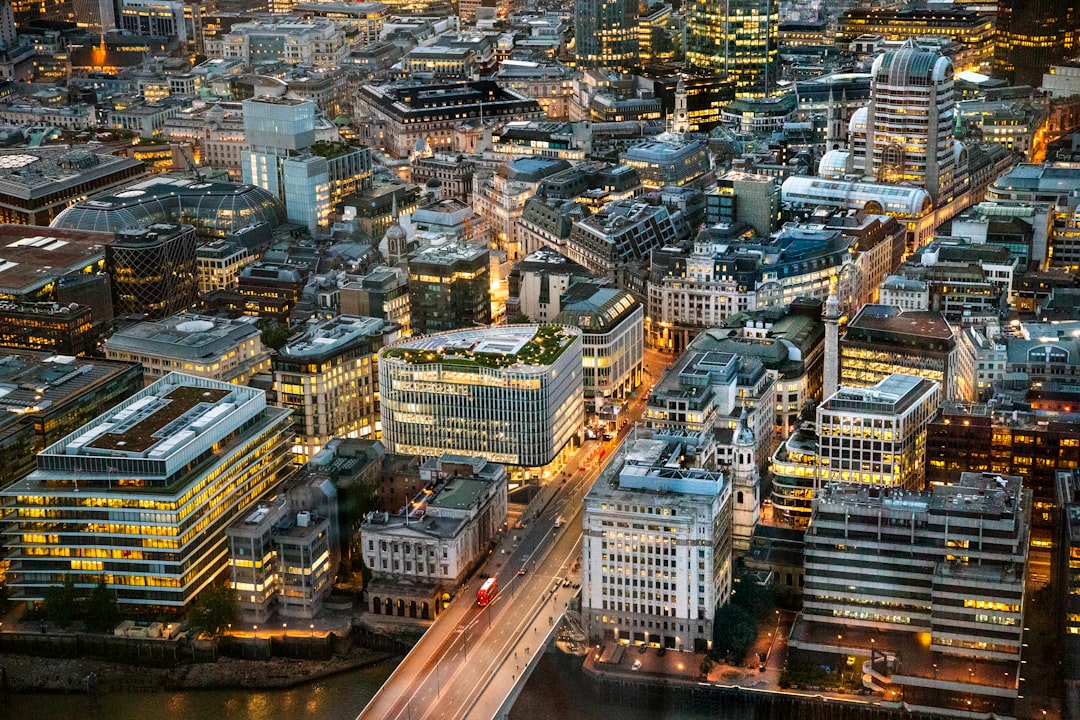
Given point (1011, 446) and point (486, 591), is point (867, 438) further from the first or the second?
point (486, 591)

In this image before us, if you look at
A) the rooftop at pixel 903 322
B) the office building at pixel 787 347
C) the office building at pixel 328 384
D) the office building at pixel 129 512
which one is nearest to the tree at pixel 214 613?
the office building at pixel 129 512

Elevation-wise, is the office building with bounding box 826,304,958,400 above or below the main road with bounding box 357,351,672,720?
above

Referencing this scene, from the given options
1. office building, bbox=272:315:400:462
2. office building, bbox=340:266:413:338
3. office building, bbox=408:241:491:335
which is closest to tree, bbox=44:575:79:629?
office building, bbox=272:315:400:462

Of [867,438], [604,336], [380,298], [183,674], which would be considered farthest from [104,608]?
[867,438]

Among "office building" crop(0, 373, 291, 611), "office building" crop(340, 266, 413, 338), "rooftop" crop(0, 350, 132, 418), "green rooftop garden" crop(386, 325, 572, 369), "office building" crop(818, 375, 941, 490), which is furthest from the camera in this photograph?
"office building" crop(340, 266, 413, 338)

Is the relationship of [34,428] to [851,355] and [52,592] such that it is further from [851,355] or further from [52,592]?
[851,355]

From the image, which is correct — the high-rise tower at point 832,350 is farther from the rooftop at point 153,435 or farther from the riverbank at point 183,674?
the riverbank at point 183,674

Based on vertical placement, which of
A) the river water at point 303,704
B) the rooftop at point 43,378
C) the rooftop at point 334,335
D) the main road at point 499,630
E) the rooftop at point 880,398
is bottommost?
the river water at point 303,704

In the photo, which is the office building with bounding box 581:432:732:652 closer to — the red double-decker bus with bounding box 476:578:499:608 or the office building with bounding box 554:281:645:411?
the red double-decker bus with bounding box 476:578:499:608
